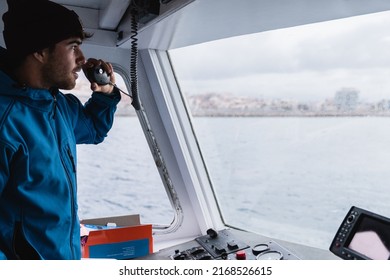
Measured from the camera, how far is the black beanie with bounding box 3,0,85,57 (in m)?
1.18

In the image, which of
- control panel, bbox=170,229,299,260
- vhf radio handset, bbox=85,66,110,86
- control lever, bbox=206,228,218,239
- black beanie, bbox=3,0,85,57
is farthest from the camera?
control lever, bbox=206,228,218,239

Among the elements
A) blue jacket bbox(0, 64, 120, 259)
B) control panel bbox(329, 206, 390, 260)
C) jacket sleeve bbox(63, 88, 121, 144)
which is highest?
jacket sleeve bbox(63, 88, 121, 144)

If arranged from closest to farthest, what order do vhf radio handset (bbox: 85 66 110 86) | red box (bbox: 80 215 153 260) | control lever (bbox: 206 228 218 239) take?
1. vhf radio handset (bbox: 85 66 110 86)
2. red box (bbox: 80 215 153 260)
3. control lever (bbox: 206 228 218 239)

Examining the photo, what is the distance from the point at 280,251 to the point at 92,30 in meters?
1.51

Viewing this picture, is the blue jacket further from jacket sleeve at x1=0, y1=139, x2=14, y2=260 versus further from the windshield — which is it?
the windshield

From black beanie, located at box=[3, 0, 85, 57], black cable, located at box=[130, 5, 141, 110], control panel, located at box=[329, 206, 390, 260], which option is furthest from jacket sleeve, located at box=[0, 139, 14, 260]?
control panel, located at box=[329, 206, 390, 260]

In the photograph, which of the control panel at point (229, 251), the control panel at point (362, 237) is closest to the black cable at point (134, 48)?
the control panel at point (229, 251)

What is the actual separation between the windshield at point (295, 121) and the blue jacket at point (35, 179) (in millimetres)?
1117

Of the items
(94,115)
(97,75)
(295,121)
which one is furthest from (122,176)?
(295,121)

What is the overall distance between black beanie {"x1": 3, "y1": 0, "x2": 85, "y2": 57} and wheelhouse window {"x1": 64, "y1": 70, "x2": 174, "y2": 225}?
0.89 metres

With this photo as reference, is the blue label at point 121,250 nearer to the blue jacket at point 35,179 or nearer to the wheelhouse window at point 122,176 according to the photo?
the wheelhouse window at point 122,176

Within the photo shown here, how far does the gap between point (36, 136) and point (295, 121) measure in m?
1.47

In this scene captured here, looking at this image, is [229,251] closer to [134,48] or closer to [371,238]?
[371,238]

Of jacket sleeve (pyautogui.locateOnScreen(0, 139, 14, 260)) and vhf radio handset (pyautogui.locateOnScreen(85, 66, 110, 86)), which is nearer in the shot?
jacket sleeve (pyautogui.locateOnScreen(0, 139, 14, 260))
